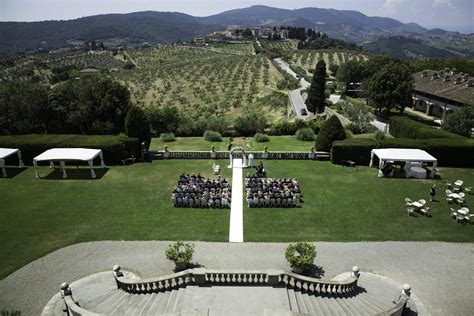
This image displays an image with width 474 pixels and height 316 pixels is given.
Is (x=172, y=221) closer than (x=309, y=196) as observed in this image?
Yes

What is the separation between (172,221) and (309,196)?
10.4 meters

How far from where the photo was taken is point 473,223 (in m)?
22.2

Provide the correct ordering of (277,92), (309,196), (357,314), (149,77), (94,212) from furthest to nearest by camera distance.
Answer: (149,77)
(277,92)
(309,196)
(94,212)
(357,314)

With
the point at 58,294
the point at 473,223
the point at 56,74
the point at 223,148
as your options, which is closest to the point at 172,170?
the point at 223,148

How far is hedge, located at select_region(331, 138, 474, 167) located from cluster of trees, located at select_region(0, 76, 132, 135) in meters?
27.6

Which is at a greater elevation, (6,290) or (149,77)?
(149,77)

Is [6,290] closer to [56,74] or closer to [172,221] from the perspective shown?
[172,221]

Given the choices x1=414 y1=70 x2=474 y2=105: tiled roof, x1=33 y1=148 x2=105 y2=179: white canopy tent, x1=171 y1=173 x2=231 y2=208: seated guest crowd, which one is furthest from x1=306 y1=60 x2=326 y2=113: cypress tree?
x1=33 y1=148 x2=105 y2=179: white canopy tent

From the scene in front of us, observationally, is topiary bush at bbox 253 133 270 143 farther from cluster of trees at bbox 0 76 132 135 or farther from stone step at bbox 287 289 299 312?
stone step at bbox 287 289 299 312

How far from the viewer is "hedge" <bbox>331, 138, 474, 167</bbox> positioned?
31.4 meters

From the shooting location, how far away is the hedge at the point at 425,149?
31391 millimetres

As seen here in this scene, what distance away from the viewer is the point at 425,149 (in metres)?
31.4

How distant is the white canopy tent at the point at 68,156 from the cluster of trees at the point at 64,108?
12030 mm

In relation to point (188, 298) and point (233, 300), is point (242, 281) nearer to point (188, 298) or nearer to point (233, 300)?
point (233, 300)
